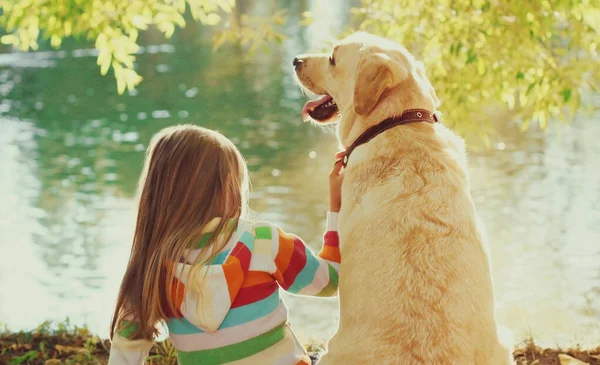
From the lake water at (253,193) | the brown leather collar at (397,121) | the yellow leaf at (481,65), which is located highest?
the brown leather collar at (397,121)

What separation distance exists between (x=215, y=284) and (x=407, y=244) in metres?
0.67

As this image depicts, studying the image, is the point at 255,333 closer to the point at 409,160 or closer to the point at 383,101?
the point at 409,160

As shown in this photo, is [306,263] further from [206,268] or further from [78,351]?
[78,351]

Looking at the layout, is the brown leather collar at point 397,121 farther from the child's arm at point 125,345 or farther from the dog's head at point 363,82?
the child's arm at point 125,345

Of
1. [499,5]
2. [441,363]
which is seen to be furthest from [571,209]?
[441,363]

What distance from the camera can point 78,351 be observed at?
442cm

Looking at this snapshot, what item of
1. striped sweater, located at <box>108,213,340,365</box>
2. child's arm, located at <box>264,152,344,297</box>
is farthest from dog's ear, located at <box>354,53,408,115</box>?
striped sweater, located at <box>108,213,340,365</box>

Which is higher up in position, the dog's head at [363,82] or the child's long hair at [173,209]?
the dog's head at [363,82]

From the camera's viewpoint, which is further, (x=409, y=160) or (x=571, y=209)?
(x=571, y=209)

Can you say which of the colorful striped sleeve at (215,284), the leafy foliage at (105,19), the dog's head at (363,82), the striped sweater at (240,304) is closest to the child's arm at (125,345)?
the striped sweater at (240,304)

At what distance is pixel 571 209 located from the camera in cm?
1119

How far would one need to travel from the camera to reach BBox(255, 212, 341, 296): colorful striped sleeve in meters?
2.55

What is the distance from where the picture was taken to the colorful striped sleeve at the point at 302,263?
255cm

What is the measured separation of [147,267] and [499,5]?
355 centimetres
